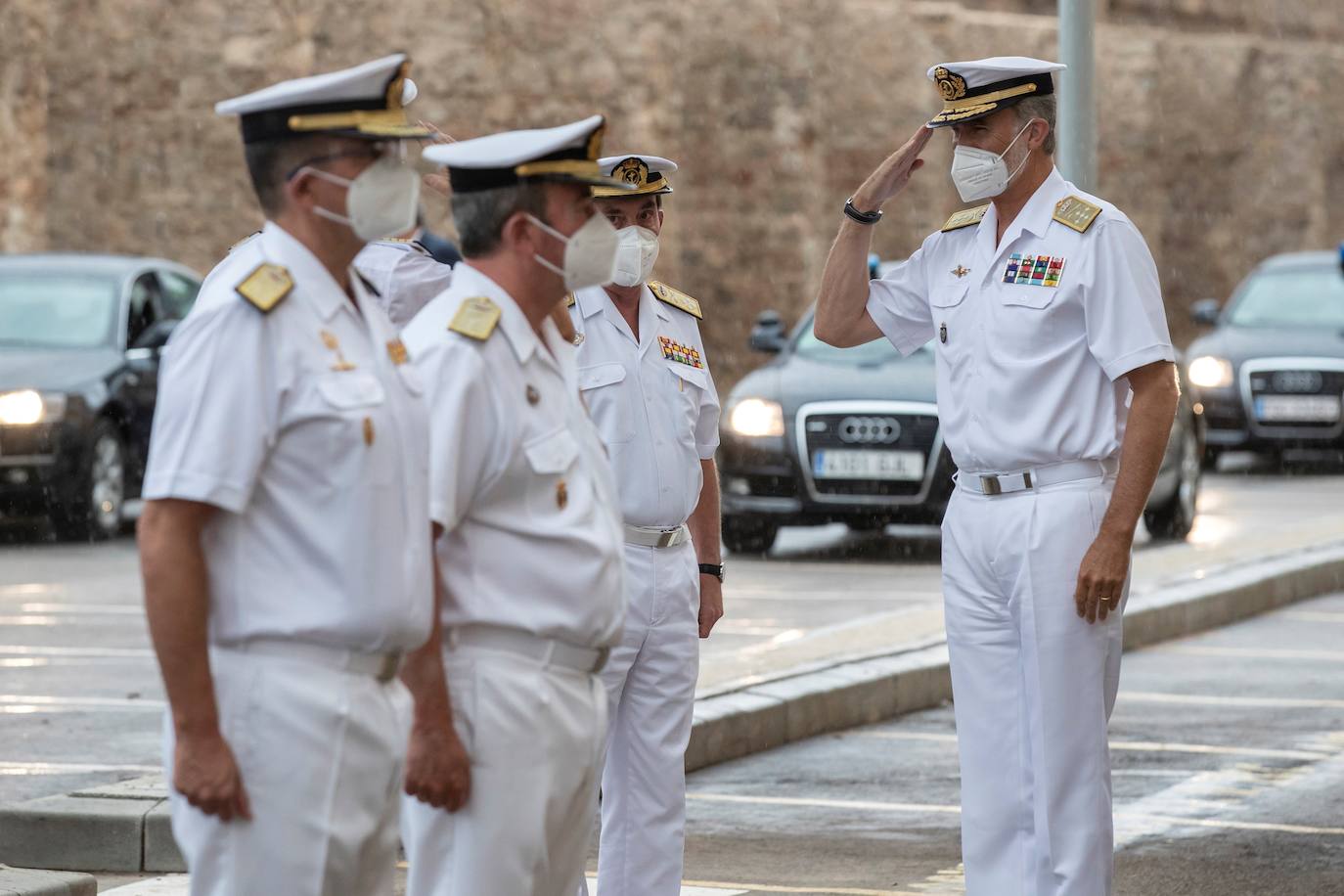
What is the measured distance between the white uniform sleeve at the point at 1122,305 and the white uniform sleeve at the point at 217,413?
2320 millimetres

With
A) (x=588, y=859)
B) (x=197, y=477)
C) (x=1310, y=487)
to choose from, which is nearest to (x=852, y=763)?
(x=588, y=859)

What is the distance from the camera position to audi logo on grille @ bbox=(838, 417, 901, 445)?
1414 cm

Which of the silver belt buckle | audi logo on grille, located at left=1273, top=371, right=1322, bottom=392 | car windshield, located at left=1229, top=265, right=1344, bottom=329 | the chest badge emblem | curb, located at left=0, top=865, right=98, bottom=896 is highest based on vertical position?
the chest badge emblem

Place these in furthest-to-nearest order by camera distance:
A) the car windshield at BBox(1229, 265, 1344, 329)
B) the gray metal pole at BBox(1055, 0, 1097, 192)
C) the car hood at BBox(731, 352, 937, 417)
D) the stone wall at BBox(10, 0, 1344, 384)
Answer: the stone wall at BBox(10, 0, 1344, 384) < the car windshield at BBox(1229, 265, 1344, 329) < the car hood at BBox(731, 352, 937, 417) < the gray metal pole at BBox(1055, 0, 1097, 192)

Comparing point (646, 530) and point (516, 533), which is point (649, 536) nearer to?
point (646, 530)

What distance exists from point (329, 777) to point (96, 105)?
79.3 ft

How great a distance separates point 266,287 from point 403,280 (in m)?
1.96

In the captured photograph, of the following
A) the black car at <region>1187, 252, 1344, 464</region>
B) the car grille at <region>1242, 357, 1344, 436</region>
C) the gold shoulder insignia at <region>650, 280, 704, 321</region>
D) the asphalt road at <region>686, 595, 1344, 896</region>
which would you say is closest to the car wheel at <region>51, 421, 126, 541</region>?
the asphalt road at <region>686, 595, 1344, 896</region>

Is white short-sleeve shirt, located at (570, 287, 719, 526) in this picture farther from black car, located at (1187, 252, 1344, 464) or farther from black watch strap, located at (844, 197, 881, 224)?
black car, located at (1187, 252, 1344, 464)

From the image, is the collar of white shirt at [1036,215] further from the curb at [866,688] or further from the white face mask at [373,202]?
the curb at [866,688]

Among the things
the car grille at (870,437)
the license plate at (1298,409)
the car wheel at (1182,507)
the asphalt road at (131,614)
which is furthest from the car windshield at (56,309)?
the license plate at (1298,409)

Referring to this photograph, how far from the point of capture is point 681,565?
18.6ft

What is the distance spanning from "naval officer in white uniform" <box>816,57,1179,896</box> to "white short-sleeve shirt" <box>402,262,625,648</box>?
5.28 ft

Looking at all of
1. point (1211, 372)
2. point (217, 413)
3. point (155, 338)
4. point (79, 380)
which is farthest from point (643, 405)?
point (1211, 372)
